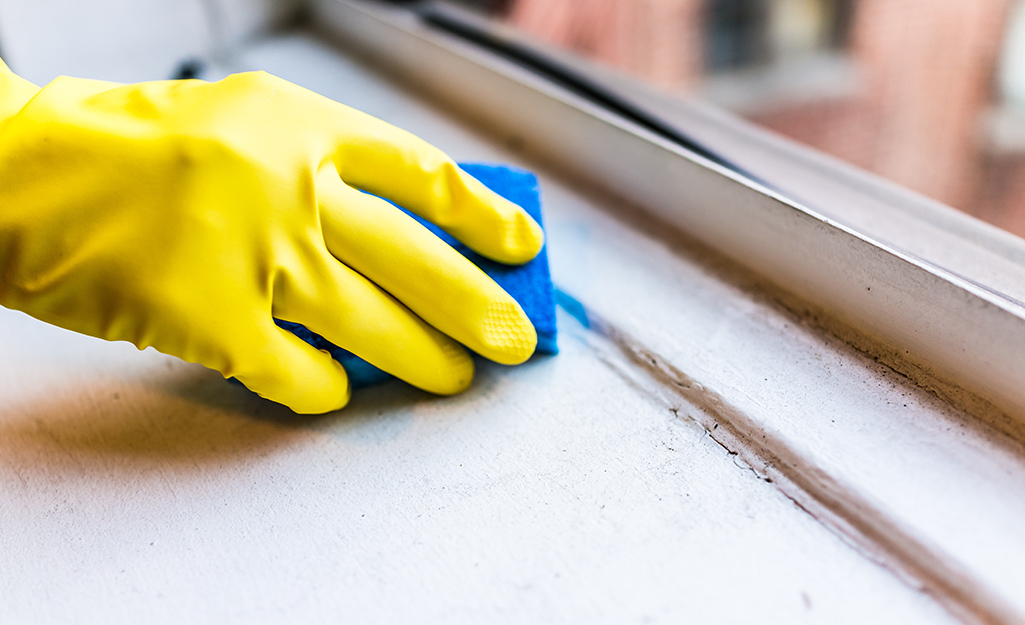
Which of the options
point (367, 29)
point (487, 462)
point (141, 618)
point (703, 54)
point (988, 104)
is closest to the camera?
point (141, 618)

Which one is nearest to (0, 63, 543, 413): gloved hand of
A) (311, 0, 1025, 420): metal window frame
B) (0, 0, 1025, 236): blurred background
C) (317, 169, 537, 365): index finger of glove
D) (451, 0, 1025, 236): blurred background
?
(317, 169, 537, 365): index finger of glove

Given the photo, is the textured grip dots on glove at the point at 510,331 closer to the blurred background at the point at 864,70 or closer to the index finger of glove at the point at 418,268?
the index finger of glove at the point at 418,268

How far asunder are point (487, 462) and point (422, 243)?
0.75 ft

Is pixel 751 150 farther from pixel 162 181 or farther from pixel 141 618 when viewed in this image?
pixel 141 618

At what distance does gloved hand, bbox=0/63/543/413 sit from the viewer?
0.60m

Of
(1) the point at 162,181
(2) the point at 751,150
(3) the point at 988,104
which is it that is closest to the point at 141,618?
(1) the point at 162,181

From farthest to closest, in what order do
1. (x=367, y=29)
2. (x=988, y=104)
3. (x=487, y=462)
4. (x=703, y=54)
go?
(x=703, y=54) → (x=988, y=104) → (x=367, y=29) → (x=487, y=462)

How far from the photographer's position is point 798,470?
2.00 ft

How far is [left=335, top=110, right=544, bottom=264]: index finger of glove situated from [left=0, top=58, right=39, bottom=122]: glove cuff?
319 millimetres

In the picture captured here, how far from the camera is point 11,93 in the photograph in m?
0.66

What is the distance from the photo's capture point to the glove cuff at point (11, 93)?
646 millimetres

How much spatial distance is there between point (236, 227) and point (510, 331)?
29 cm

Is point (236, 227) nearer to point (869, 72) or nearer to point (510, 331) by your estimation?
point (510, 331)

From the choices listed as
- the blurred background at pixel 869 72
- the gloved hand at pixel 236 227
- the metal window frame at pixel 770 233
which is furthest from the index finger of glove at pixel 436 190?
the blurred background at pixel 869 72
